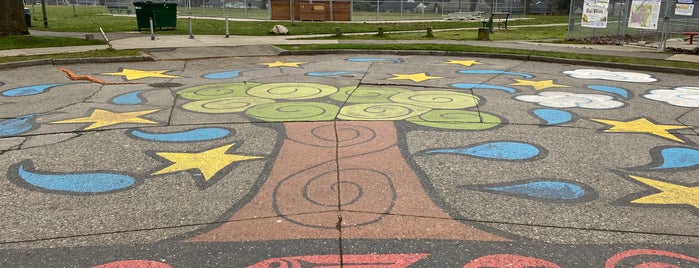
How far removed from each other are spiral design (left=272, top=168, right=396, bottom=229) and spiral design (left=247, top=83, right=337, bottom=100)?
3.88 meters

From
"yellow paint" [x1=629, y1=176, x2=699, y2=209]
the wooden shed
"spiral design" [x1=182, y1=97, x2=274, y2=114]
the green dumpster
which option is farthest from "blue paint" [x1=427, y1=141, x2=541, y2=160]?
the wooden shed

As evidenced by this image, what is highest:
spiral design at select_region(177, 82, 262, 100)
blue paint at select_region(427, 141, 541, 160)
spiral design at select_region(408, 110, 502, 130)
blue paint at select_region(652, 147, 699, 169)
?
spiral design at select_region(177, 82, 262, 100)

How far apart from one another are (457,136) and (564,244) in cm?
271

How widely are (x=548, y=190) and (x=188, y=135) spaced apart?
160 inches

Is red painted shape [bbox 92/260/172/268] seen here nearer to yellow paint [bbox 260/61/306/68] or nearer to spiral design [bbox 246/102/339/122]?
spiral design [bbox 246/102/339/122]

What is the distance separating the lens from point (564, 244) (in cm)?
350

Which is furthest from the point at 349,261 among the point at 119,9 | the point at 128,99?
the point at 119,9

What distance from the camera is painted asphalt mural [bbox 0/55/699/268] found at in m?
3.44

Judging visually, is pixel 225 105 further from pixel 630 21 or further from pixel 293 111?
pixel 630 21

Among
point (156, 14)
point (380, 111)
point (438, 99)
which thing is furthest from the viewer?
point (156, 14)

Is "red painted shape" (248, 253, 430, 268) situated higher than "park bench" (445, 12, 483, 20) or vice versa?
"park bench" (445, 12, 483, 20)

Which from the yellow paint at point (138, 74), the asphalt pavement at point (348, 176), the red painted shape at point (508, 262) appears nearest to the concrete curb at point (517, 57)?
the asphalt pavement at point (348, 176)

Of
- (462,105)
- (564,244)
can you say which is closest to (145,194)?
(564,244)

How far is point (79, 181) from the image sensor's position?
4652mm
